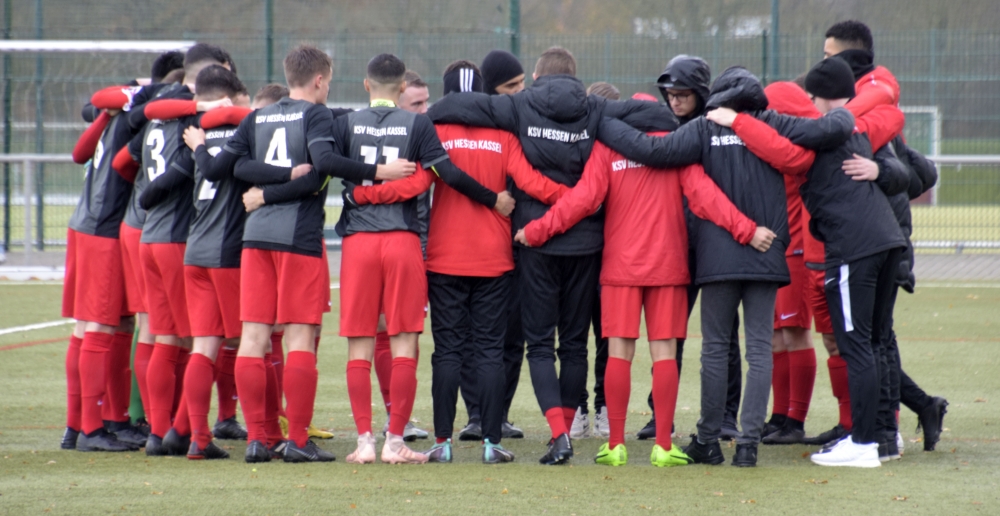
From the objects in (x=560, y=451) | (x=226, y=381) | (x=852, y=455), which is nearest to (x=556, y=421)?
(x=560, y=451)

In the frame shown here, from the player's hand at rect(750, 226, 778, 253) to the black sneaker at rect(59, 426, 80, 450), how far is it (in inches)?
140

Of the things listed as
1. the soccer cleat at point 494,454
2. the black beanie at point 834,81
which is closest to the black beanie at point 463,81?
the black beanie at point 834,81

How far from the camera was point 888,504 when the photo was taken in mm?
4164

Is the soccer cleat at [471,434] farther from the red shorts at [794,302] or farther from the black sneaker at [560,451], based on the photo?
the red shorts at [794,302]

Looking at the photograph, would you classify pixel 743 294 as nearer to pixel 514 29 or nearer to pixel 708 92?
pixel 708 92

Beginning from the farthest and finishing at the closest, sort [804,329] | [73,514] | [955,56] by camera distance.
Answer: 1. [955,56]
2. [804,329]
3. [73,514]

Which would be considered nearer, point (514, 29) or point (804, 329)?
point (804, 329)

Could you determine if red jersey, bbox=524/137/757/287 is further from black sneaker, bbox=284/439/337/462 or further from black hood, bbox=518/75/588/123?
black sneaker, bbox=284/439/337/462

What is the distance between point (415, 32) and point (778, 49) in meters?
4.91

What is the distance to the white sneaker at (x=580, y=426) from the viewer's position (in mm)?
5828

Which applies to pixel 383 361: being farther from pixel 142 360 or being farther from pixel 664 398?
pixel 664 398

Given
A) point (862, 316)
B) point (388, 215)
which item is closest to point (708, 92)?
point (862, 316)

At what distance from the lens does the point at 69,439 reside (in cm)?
538

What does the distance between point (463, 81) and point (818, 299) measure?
7.24ft
